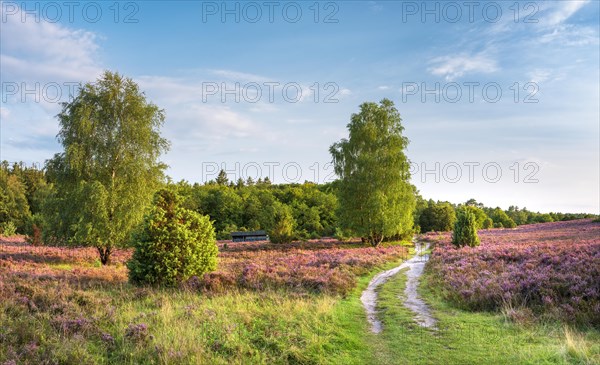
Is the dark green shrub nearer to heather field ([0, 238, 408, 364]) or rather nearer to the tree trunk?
heather field ([0, 238, 408, 364])

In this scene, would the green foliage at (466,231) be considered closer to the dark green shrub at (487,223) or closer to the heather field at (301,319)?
the heather field at (301,319)

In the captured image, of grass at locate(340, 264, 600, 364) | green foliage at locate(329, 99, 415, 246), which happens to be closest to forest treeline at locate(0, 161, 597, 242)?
green foliage at locate(329, 99, 415, 246)

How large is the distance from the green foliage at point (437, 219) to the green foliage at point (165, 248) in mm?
66560

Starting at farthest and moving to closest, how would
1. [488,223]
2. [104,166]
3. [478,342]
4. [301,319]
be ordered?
[488,223] → [104,166] → [301,319] → [478,342]

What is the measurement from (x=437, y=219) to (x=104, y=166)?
63.8m

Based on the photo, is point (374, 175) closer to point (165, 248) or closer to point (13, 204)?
point (165, 248)

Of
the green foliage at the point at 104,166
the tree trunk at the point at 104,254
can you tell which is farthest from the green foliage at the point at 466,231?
the tree trunk at the point at 104,254

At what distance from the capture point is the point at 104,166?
28.8 metres

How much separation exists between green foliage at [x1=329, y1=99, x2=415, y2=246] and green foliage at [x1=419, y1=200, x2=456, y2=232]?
116 feet

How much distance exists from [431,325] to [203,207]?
87.0 m

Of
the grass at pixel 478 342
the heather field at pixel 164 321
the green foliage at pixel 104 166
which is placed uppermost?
the green foliage at pixel 104 166

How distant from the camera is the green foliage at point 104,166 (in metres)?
27.4

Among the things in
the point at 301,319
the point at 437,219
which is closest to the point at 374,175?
the point at 301,319

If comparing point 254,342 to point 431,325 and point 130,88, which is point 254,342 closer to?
point 431,325
